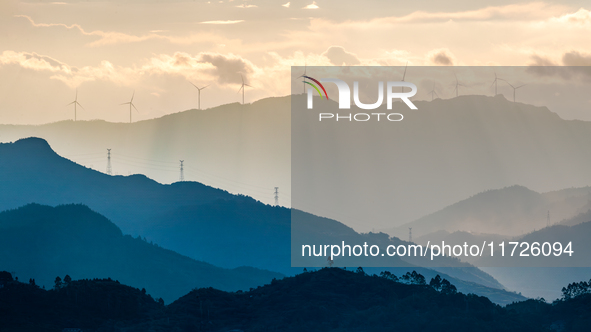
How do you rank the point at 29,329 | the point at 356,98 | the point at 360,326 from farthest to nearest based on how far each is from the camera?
1. the point at 360,326
2. the point at 29,329
3. the point at 356,98

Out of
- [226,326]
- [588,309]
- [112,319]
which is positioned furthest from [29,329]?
[588,309]

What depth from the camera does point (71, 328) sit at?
18688cm

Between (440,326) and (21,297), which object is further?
(21,297)

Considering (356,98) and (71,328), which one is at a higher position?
(356,98)

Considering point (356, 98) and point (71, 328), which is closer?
point (356, 98)

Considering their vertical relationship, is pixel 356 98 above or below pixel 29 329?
above

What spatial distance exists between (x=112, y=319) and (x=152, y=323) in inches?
478

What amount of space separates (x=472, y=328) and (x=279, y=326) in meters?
54.1

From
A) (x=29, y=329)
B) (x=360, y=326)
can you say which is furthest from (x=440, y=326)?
(x=29, y=329)

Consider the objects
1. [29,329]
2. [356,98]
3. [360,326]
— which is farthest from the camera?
[360,326]

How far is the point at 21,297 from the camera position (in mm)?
198625

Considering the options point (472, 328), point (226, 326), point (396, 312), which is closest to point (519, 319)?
point (472, 328)

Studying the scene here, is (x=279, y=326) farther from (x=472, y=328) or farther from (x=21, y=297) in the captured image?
(x=21, y=297)

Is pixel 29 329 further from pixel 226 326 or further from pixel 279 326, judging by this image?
pixel 279 326
